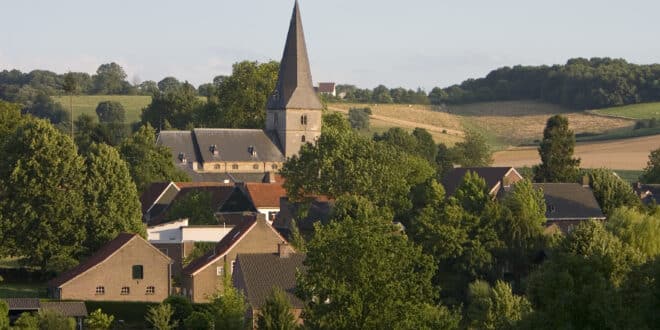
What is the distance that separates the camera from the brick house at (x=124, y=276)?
63.6m

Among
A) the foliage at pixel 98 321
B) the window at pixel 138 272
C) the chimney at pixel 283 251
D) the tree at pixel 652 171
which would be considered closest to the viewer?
the foliage at pixel 98 321

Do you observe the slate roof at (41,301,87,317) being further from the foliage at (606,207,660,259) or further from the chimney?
the foliage at (606,207,660,259)

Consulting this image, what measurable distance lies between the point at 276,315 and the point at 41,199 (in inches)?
943

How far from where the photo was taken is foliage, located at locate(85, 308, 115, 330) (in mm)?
56250

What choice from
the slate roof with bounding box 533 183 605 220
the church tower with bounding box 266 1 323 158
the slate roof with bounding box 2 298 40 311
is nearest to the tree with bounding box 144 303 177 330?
the slate roof with bounding box 2 298 40 311

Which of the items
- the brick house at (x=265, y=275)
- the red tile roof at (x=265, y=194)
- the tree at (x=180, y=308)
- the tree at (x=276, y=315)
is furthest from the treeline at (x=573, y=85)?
the tree at (x=276, y=315)

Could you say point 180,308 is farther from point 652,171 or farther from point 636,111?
point 636,111

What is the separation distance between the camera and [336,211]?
73.2 meters

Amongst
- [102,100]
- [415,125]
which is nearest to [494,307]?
[415,125]

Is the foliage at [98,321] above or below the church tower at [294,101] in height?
below

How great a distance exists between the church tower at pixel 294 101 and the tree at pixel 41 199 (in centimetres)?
4338

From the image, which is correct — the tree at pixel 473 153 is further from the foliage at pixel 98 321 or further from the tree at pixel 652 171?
the foliage at pixel 98 321

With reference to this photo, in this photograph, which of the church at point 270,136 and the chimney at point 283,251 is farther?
the church at point 270,136

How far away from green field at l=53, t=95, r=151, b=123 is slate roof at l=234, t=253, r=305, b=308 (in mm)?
106474
